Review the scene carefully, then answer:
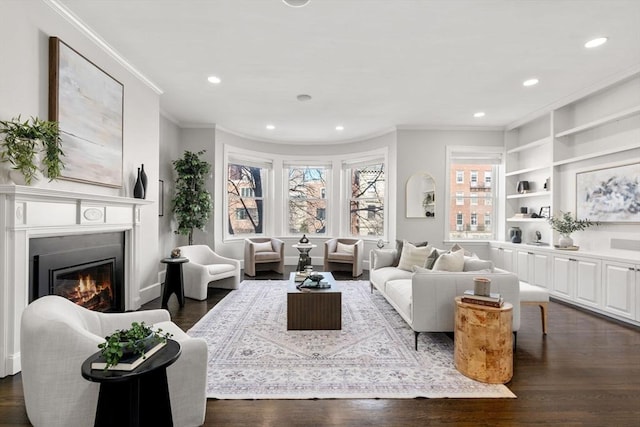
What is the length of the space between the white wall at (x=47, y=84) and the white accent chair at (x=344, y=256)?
3347 mm

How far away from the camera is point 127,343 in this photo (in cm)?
144

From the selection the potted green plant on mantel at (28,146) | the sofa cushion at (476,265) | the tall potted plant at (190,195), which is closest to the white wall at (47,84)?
the potted green plant on mantel at (28,146)

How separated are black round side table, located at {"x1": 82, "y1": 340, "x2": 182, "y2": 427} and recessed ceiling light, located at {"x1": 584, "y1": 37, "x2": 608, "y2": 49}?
4473 mm

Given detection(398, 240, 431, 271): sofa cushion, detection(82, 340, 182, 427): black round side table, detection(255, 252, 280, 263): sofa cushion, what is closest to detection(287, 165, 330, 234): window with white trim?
detection(255, 252, 280, 263): sofa cushion

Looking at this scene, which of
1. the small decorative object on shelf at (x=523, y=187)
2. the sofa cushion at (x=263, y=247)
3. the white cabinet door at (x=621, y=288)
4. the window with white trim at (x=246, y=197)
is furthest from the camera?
the window with white trim at (x=246, y=197)

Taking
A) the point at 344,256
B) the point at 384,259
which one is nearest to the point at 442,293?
the point at 384,259

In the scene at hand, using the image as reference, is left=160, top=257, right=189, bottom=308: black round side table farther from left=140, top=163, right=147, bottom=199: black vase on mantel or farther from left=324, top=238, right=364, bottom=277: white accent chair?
left=324, top=238, right=364, bottom=277: white accent chair

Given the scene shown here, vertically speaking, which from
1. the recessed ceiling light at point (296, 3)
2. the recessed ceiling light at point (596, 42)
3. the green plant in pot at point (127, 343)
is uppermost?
the recessed ceiling light at point (596, 42)

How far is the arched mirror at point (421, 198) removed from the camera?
625 cm

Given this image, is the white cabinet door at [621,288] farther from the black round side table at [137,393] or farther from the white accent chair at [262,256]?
the white accent chair at [262,256]

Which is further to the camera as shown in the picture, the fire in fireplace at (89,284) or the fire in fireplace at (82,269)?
the fire in fireplace at (89,284)

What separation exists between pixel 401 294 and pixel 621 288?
8.56 ft

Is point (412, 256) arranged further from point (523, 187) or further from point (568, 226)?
point (523, 187)

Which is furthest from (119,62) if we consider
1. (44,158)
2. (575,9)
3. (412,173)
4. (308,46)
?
(412,173)
